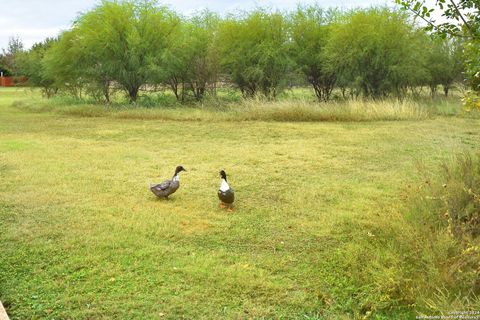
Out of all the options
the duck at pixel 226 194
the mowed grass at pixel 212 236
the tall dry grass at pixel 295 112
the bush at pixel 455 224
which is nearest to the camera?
the bush at pixel 455 224

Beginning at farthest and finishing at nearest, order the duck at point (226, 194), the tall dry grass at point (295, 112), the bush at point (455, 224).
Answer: the tall dry grass at point (295, 112) → the duck at point (226, 194) → the bush at point (455, 224)

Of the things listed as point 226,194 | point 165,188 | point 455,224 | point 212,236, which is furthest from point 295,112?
point 455,224

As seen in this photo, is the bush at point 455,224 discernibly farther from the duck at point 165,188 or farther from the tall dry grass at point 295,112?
the tall dry grass at point 295,112

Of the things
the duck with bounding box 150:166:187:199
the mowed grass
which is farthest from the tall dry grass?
the duck with bounding box 150:166:187:199

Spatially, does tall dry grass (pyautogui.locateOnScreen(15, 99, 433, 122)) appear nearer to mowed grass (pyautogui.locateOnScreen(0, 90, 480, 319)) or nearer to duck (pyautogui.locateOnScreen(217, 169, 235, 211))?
mowed grass (pyautogui.locateOnScreen(0, 90, 480, 319))

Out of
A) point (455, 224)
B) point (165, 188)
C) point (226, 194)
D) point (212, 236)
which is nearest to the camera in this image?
point (455, 224)

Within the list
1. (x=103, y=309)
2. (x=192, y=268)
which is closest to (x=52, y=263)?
(x=103, y=309)

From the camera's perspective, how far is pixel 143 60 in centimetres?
1579

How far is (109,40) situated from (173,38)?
2.32 metres

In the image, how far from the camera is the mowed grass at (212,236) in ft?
9.99

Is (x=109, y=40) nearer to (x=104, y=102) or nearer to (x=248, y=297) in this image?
(x=104, y=102)

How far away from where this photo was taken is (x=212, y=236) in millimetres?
4262

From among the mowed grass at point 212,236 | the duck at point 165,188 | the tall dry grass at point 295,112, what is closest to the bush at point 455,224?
the mowed grass at point 212,236

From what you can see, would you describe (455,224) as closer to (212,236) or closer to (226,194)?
(212,236)
